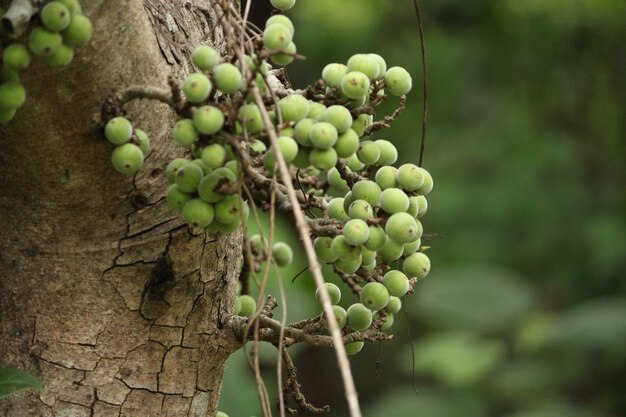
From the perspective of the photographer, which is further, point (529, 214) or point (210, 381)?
point (529, 214)

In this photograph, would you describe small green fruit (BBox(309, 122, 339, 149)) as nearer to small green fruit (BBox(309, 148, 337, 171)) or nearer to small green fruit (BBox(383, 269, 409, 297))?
small green fruit (BBox(309, 148, 337, 171))

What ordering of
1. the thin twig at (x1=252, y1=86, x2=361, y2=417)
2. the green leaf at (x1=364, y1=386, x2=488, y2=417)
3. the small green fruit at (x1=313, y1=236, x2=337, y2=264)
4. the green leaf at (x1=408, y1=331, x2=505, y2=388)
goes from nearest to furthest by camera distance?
the thin twig at (x1=252, y1=86, x2=361, y2=417) → the small green fruit at (x1=313, y1=236, x2=337, y2=264) → the green leaf at (x1=408, y1=331, x2=505, y2=388) → the green leaf at (x1=364, y1=386, x2=488, y2=417)

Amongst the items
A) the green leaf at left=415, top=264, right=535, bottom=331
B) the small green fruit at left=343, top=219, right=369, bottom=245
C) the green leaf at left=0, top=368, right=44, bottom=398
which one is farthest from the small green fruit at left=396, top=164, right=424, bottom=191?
the green leaf at left=415, top=264, right=535, bottom=331

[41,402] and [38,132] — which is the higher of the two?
[38,132]

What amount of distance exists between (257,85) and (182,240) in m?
0.32

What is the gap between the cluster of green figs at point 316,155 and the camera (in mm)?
1116

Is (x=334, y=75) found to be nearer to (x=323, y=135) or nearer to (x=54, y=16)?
(x=323, y=135)

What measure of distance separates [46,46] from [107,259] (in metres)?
0.40

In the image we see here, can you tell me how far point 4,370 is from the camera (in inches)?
50.2

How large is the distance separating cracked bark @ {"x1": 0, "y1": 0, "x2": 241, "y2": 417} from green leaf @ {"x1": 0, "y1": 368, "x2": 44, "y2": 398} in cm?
7

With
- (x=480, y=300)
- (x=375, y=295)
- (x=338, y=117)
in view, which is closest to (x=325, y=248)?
(x=375, y=295)

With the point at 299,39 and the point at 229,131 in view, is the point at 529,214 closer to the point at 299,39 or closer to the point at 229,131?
the point at 299,39

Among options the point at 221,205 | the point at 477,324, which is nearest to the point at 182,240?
the point at 221,205

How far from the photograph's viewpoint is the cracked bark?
3.99ft
